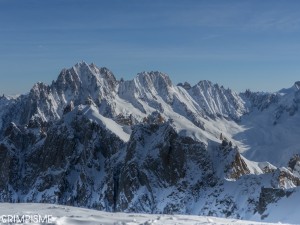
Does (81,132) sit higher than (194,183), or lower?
higher

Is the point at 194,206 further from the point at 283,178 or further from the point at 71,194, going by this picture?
the point at 71,194

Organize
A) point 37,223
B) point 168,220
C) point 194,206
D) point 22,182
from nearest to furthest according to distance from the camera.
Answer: point 37,223 → point 168,220 → point 194,206 → point 22,182

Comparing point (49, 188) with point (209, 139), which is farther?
point (49, 188)

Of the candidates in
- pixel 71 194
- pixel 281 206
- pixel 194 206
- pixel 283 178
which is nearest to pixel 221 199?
pixel 194 206

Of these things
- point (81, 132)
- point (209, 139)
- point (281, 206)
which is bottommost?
A: point (281, 206)

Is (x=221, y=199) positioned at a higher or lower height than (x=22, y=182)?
lower

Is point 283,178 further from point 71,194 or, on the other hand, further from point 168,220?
point 168,220

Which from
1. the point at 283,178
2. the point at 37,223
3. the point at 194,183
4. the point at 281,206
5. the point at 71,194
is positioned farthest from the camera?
the point at 71,194

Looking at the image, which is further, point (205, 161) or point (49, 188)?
point (49, 188)

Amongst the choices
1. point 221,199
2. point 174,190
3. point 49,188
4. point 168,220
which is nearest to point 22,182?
point 49,188
